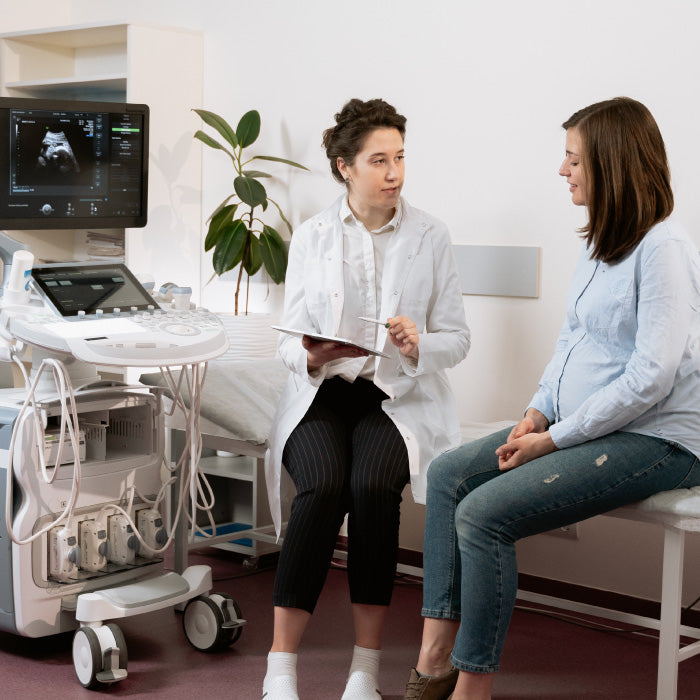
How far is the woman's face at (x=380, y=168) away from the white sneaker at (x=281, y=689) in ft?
3.55

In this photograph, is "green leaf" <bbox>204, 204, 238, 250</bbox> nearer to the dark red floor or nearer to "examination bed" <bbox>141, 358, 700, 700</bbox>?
"examination bed" <bbox>141, 358, 700, 700</bbox>

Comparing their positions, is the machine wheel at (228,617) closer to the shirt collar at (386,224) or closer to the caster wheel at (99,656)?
the caster wheel at (99,656)

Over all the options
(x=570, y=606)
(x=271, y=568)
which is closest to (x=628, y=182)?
(x=570, y=606)

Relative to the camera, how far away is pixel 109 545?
244cm

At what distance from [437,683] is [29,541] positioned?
3.06 feet

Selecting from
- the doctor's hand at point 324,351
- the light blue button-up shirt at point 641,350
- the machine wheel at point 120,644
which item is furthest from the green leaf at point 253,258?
the light blue button-up shirt at point 641,350

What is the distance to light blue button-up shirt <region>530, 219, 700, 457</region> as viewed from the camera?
1.86m

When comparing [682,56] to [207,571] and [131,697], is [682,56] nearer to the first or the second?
[207,571]

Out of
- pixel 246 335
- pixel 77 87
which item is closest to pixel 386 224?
pixel 246 335

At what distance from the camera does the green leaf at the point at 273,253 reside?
3.26 m

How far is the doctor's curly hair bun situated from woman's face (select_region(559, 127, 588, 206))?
1.61 ft

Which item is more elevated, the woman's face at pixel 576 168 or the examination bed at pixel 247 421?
the woman's face at pixel 576 168

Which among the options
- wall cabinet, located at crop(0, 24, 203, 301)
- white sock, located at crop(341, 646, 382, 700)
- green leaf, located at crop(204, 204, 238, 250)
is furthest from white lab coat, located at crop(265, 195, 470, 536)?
wall cabinet, located at crop(0, 24, 203, 301)

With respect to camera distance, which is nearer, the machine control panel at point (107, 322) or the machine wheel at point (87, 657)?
the machine control panel at point (107, 322)
